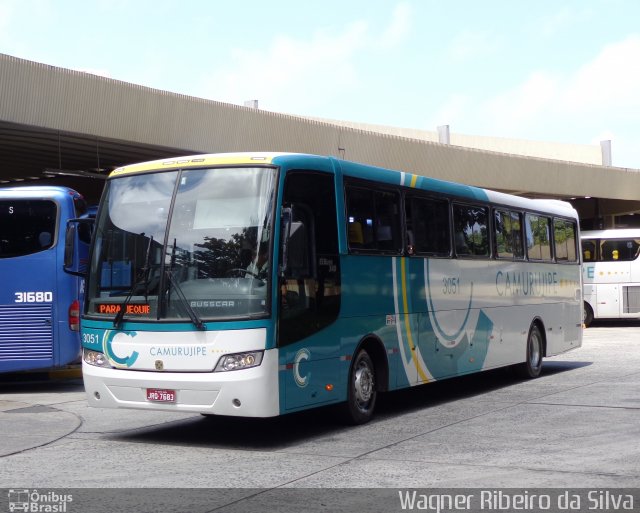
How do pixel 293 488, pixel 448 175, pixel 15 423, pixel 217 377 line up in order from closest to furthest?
pixel 293 488
pixel 217 377
pixel 15 423
pixel 448 175

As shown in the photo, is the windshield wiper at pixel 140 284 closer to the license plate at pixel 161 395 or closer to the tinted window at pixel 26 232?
the license plate at pixel 161 395

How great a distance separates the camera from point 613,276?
33.2 m

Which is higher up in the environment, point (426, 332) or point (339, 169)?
point (339, 169)

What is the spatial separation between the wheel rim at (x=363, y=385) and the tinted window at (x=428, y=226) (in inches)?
72.0

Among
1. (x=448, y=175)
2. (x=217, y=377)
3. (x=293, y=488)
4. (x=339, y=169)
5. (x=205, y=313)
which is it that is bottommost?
(x=293, y=488)

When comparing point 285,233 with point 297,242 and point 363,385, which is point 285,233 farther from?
point 363,385

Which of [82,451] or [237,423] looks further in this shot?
[237,423]

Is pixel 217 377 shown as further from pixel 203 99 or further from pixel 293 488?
pixel 203 99

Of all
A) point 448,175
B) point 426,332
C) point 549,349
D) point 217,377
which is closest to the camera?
point 217,377

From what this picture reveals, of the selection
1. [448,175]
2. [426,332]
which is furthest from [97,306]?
[448,175]

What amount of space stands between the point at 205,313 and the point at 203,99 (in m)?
14.1

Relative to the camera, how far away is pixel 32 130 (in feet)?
68.1

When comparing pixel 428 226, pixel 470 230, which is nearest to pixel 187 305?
pixel 428 226

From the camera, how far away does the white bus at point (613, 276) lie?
32781 mm
